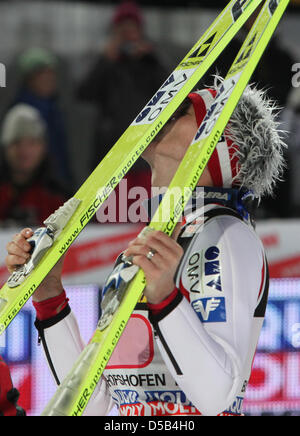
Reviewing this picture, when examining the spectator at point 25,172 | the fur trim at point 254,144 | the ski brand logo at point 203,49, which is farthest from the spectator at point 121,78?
the fur trim at point 254,144

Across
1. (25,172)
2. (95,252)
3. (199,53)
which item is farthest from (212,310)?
(25,172)

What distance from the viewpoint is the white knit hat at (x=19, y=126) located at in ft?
14.1

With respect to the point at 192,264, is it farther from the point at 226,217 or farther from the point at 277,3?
the point at 277,3

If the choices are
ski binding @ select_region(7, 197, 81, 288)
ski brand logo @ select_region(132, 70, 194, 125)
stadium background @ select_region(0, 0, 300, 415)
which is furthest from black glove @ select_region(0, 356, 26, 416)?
stadium background @ select_region(0, 0, 300, 415)

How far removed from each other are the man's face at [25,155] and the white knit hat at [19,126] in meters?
0.03

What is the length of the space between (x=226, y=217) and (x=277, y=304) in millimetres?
1717

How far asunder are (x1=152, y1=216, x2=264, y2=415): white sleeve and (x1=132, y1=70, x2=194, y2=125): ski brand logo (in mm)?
341

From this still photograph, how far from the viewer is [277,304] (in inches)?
141

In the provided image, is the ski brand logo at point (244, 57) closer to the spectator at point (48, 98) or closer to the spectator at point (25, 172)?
the spectator at point (25, 172)

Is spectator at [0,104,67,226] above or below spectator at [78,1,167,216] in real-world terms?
below

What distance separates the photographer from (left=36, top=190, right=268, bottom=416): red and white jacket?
1.73 meters

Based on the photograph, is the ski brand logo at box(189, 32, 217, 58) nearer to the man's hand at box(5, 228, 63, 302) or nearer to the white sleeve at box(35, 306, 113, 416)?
the man's hand at box(5, 228, 63, 302)

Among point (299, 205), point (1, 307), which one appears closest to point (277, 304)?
point (299, 205)

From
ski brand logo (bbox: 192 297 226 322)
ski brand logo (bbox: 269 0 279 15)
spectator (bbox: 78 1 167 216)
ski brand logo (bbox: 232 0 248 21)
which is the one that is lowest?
ski brand logo (bbox: 192 297 226 322)
